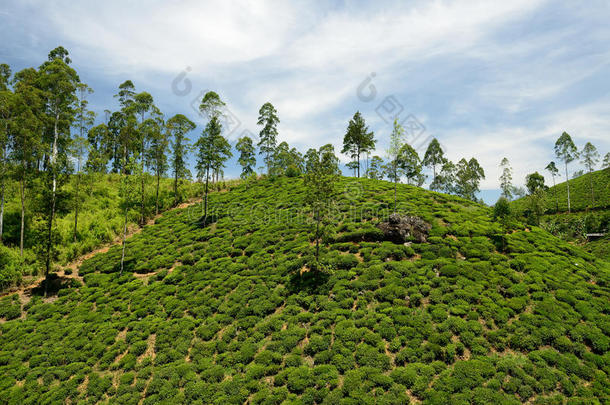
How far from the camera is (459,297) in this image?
18859mm

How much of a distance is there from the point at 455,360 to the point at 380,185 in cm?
3104

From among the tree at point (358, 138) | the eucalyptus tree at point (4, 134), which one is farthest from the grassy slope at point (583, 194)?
the eucalyptus tree at point (4, 134)

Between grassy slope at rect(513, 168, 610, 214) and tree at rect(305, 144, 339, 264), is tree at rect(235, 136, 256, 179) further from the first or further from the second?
grassy slope at rect(513, 168, 610, 214)

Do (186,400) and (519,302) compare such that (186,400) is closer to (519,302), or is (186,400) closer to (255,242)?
(255,242)

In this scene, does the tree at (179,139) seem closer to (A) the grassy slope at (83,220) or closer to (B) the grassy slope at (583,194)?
(A) the grassy slope at (83,220)

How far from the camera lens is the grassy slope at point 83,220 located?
3103cm

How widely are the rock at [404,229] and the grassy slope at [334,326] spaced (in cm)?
119

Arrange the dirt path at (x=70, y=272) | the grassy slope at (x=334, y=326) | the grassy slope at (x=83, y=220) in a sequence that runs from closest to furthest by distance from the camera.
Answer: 1. the grassy slope at (x=334, y=326)
2. the dirt path at (x=70, y=272)
3. the grassy slope at (x=83, y=220)

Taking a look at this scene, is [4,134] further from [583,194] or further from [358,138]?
[583,194]

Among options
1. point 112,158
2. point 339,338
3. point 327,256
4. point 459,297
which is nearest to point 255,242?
point 327,256

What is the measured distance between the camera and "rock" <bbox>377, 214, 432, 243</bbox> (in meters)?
25.8

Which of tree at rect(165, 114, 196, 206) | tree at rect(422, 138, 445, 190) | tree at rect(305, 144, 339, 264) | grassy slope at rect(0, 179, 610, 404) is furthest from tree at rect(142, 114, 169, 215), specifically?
tree at rect(422, 138, 445, 190)

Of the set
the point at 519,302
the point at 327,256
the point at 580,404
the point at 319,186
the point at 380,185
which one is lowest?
the point at 580,404

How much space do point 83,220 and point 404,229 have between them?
42.3m
